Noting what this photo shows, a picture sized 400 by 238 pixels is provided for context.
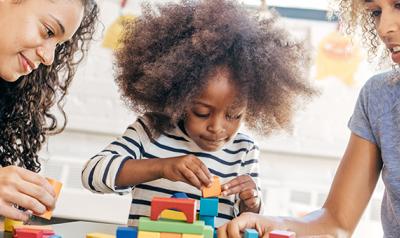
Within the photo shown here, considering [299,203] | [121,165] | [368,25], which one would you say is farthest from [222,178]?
[299,203]

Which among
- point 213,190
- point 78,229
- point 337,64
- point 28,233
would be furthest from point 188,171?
point 337,64

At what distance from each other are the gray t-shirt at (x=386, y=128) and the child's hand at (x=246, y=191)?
227mm

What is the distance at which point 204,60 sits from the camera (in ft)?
3.44

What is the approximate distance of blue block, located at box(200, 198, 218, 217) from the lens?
869mm

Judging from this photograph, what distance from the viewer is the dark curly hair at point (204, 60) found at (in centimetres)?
105

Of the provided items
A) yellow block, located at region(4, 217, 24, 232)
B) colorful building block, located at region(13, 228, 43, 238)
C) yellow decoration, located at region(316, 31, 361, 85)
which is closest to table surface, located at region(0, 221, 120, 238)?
yellow block, located at region(4, 217, 24, 232)

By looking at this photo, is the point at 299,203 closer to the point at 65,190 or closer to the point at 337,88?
the point at 337,88

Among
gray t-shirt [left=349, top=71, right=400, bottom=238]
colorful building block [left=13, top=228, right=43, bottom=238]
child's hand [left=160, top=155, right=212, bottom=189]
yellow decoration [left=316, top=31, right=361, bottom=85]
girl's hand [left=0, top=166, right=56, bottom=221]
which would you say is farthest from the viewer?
yellow decoration [left=316, top=31, right=361, bottom=85]

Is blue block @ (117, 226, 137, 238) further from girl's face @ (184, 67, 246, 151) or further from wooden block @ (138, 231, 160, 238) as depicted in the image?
girl's face @ (184, 67, 246, 151)

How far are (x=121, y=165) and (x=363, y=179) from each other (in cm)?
45

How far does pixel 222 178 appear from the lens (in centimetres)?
116

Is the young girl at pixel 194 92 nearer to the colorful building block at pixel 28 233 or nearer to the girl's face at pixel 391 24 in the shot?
the girl's face at pixel 391 24

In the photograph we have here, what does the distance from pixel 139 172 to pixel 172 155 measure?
14 cm

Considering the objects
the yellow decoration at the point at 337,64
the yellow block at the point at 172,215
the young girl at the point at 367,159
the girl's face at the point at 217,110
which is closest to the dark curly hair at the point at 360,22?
the young girl at the point at 367,159
